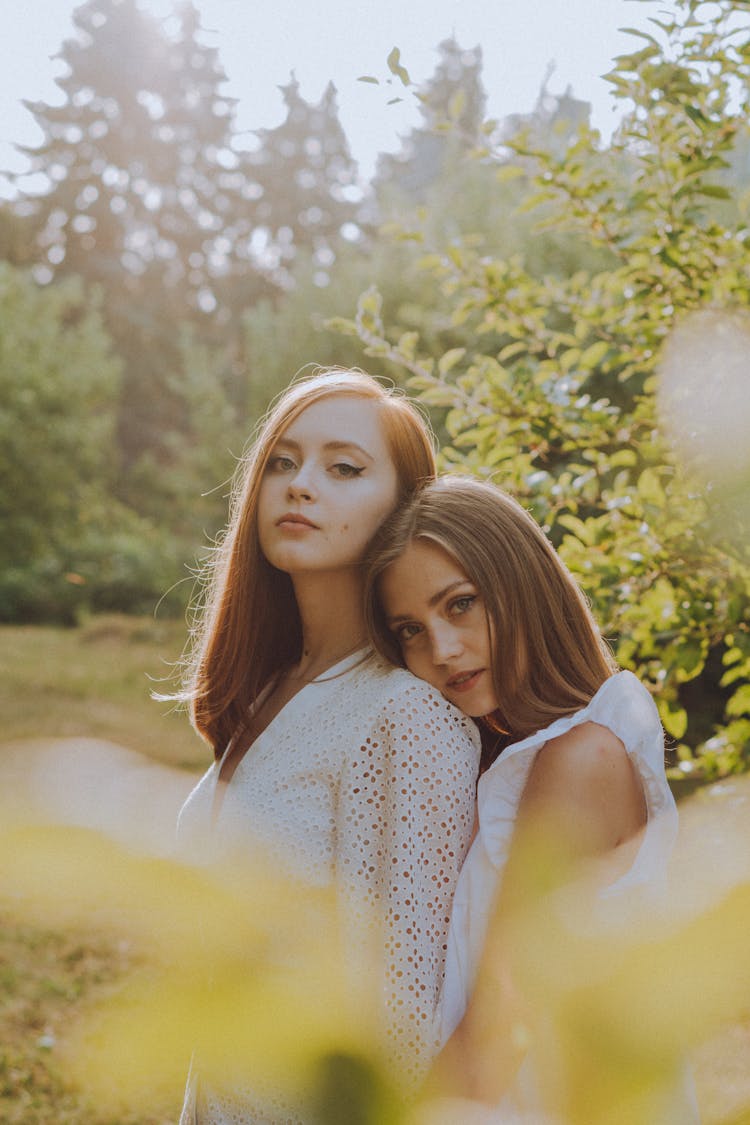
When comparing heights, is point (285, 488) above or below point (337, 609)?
above

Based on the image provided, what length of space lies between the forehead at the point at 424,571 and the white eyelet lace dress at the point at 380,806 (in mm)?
142

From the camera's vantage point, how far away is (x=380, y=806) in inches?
67.6

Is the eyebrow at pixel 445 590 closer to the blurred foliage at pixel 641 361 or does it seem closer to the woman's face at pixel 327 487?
the woman's face at pixel 327 487

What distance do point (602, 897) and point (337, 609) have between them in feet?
5.83

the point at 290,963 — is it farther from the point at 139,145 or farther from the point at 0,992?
the point at 139,145

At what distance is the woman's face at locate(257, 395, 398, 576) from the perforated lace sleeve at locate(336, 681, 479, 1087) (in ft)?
1.21

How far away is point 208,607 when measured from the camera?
2613 millimetres

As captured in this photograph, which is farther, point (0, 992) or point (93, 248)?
point (93, 248)

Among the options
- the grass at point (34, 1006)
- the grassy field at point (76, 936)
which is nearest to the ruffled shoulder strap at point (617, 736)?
the grassy field at point (76, 936)

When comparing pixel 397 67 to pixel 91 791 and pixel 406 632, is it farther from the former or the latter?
pixel 91 791

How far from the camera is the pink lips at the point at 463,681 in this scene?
6.17 ft

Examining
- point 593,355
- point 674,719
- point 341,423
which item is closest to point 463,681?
Answer: point 341,423

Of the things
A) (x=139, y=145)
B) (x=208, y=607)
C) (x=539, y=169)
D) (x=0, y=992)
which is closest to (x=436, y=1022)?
(x=208, y=607)

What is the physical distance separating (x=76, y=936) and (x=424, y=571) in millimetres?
1503
